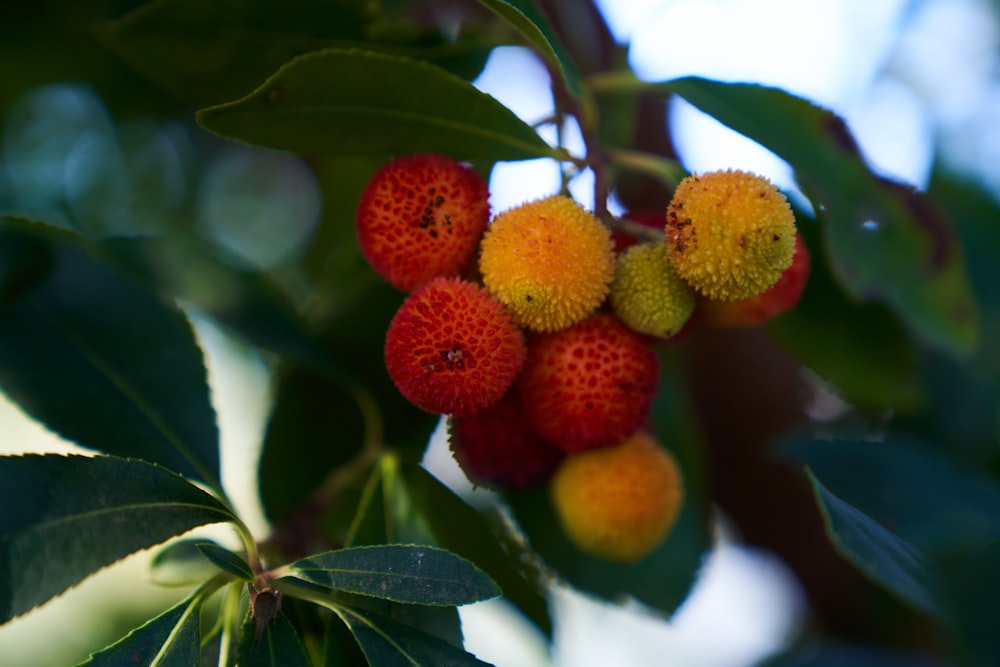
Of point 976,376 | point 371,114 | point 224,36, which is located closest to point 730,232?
point 371,114

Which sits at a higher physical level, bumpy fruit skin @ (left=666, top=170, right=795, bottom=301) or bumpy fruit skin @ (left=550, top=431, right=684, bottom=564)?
bumpy fruit skin @ (left=666, top=170, right=795, bottom=301)

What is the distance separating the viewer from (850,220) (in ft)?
3.25

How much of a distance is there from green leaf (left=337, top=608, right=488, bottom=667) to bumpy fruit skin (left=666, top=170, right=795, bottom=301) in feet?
1.28

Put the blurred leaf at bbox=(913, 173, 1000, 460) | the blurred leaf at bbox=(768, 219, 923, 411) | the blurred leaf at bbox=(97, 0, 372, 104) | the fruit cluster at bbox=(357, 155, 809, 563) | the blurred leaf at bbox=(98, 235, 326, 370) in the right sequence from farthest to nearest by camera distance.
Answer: the blurred leaf at bbox=(913, 173, 1000, 460) < the blurred leaf at bbox=(768, 219, 923, 411) < the blurred leaf at bbox=(98, 235, 326, 370) < the blurred leaf at bbox=(97, 0, 372, 104) < the fruit cluster at bbox=(357, 155, 809, 563)

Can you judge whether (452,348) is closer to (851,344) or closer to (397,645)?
(397,645)

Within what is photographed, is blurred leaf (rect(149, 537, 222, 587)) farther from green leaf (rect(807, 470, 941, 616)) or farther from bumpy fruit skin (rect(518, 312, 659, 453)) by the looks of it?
green leaf (rect(807, 470, 941, 616))

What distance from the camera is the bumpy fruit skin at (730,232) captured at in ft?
2.48

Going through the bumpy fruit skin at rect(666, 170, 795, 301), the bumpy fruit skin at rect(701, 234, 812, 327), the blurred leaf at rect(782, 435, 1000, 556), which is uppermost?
the bumpy fruit skin at rect(666, 170, 795, 301)

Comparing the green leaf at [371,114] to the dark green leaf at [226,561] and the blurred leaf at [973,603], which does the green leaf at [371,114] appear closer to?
the dark green leaf at [226,561]

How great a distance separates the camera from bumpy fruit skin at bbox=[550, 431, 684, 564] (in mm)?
948

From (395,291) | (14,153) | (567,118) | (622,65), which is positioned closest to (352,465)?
(395,291)

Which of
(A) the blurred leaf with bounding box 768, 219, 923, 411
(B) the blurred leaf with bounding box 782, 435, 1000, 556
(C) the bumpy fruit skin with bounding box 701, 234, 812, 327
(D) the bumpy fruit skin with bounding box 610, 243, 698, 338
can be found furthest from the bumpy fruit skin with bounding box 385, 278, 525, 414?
(A) the blurred leaf with bounding box 768, 219, 923, 411

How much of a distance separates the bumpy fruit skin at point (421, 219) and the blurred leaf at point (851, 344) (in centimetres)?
60

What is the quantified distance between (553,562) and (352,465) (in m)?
0.30
